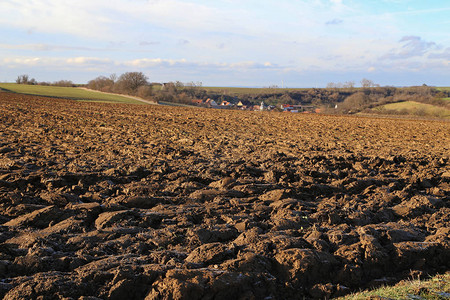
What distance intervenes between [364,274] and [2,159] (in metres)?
9.51

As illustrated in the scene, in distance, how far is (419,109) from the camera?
60781mm

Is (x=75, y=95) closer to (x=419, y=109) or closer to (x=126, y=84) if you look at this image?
(x=126, y=84)

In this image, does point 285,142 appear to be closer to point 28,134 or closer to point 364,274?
point 28,134

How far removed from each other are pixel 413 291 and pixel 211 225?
10.2 feet

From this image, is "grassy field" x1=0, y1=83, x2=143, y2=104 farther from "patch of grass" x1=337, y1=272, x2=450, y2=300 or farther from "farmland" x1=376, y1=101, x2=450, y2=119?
"patch of grass" x1=337, y1=272, x2=450, y2=300

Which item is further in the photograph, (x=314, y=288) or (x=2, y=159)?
(x=2, y=159)

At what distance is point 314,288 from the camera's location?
498cm

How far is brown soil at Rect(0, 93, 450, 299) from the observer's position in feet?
15.6

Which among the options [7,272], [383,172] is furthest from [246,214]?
[383,172]

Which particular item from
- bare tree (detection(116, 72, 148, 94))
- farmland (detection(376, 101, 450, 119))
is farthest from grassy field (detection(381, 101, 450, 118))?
bare tree (detection(116, 72, 148, 94))

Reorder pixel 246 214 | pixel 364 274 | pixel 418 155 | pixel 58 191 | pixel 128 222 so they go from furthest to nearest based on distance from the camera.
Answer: pixel 418 155 < pixel 58 191 < pixel 246 214 < pixel 128 222 < pixel 364 274

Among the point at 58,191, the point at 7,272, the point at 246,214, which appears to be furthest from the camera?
the point at 58,191

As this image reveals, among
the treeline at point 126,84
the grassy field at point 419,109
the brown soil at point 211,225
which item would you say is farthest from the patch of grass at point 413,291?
the treeline at point 126,84

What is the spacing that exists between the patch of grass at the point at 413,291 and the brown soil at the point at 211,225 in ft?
1.21
